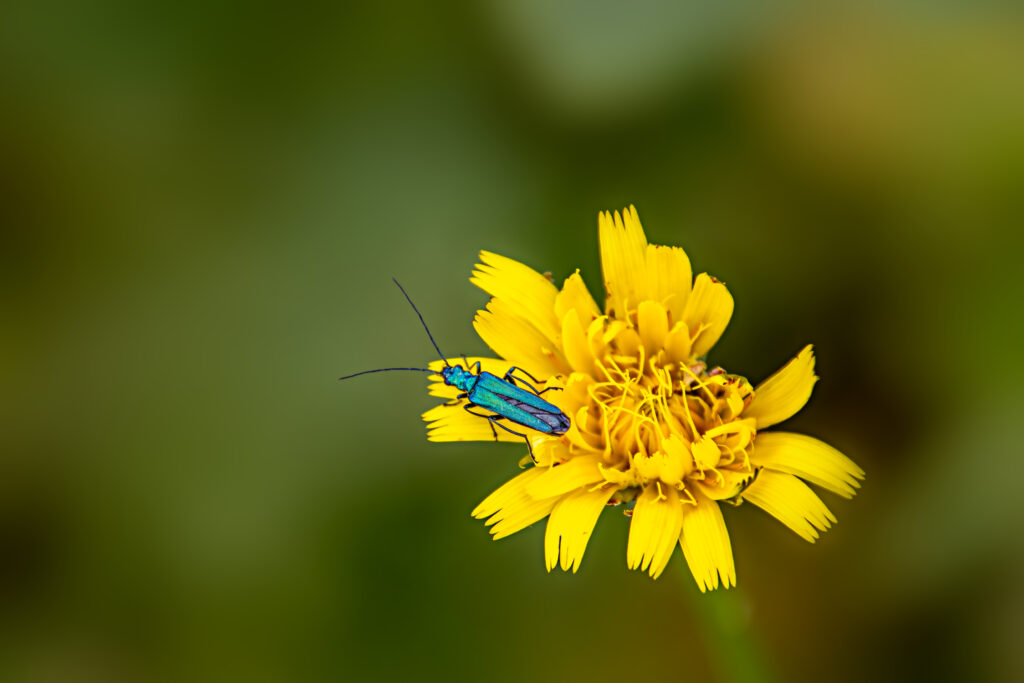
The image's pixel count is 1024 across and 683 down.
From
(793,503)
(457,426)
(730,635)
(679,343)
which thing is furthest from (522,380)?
(730,635)

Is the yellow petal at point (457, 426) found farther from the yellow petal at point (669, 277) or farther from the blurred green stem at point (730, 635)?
the blurred green stem at point (730, 635)

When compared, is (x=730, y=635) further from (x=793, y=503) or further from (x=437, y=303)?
(x=437, y=303)

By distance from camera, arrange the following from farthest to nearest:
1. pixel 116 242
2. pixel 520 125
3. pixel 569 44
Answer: pixel 116 242 → pixel 520 125 → pixel 569 44

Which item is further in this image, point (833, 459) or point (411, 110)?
point (411, 110)

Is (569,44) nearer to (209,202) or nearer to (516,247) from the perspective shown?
(516,247)

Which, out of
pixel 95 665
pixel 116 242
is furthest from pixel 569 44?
pixel 95 665

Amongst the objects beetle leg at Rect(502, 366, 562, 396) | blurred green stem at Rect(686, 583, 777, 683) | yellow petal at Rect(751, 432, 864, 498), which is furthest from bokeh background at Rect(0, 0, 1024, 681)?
yellow petal at Rect(751, 432, 864, 498)

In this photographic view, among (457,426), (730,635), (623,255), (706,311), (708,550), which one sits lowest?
(730,635)
